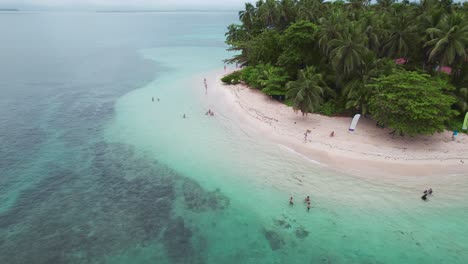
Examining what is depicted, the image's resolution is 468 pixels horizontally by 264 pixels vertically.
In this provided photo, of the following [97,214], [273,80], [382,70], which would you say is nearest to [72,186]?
[97,214]

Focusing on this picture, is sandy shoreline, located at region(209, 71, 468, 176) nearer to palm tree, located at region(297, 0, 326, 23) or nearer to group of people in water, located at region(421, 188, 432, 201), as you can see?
group of people in water, located at region(421, 188, 432, 201)

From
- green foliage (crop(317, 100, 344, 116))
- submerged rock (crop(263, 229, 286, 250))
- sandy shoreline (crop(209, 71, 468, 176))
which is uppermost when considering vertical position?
green foliage (crop(317, 100, 344, 116))

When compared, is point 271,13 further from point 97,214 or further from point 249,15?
point 97,214

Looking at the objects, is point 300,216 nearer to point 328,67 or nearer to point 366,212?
point 366,212

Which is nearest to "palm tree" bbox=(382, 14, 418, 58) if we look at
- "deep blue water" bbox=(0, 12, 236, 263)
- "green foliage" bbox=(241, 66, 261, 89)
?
"green foliage" bbox=(241, 66, 261, 89)

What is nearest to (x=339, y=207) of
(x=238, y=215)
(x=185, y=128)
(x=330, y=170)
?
(x=330, y=170)

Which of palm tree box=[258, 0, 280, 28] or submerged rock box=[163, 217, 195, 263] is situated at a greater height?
palm tree box=[258, 0, 280, 28]

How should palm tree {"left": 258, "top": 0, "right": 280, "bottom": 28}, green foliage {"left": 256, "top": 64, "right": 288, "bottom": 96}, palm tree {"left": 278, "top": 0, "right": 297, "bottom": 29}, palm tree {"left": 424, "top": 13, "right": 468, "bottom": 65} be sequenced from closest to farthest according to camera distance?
palm tree {"left": 424, "top": 13, "right": 468, "bottom": 65} → green foliage {"left": 256, "top": 64, "right": 288, "bottom": 96} → palm tree {"left": 278, "top": 0, "right": 297, "bottom": 29} → palm tree {"left": 258, "top": 0, "right": 280, "bottom": 28}
